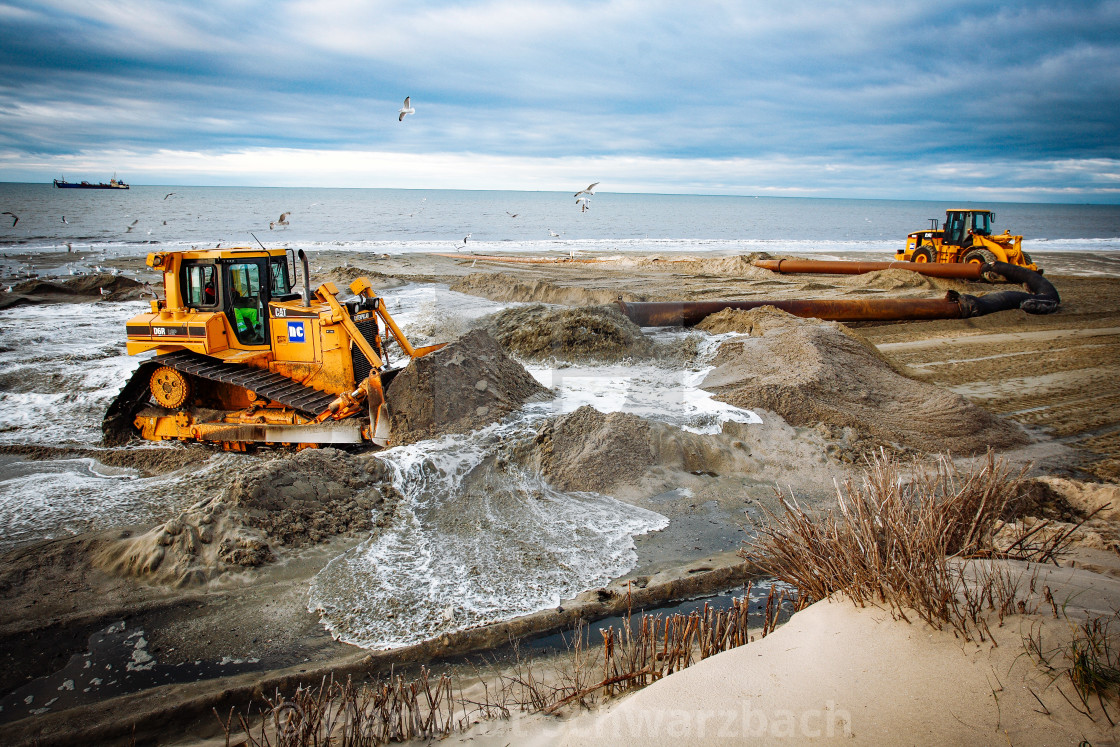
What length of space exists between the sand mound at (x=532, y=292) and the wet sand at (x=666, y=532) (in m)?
6.06

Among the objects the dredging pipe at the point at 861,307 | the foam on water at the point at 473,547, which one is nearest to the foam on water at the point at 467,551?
the foam on water at the point at 473,547

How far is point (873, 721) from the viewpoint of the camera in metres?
2.11

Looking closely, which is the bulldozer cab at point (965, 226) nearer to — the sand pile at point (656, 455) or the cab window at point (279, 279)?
the sand pile at point (656, 455)

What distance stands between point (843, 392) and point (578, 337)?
463cm

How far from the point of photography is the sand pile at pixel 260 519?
4.72m

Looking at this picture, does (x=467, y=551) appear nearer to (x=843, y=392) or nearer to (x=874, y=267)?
(x=843, y=392)

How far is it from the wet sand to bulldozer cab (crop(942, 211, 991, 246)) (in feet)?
23.1

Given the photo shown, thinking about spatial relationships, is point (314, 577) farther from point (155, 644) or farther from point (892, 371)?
point (892, 371)

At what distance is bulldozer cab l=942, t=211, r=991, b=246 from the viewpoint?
66.2 ft

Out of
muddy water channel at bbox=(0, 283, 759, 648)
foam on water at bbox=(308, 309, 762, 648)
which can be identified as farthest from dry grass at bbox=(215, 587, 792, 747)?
muddy water channel at bbox=(0, 283, 759, 648)

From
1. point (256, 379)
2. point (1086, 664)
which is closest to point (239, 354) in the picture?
point (256, 379)

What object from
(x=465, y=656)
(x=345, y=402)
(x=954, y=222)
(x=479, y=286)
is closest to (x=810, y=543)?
(x=465, y=656)

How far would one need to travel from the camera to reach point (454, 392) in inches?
290

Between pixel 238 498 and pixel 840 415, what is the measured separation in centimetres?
657
